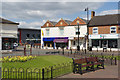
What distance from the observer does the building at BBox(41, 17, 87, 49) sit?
36500 mm

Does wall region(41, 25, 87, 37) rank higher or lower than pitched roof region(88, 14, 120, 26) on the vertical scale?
lower

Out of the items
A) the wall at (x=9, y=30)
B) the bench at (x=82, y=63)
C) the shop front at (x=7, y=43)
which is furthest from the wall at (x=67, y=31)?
the bench at (x=82, y=63)

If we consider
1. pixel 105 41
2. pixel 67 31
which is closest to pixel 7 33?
pixel 67 31

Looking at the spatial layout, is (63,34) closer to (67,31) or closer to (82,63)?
(67,31)

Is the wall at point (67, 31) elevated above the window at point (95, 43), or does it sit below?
above

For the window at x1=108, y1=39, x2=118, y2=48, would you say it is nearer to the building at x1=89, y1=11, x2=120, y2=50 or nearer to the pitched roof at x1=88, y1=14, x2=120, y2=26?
the building at x1=89, y1=11, x2=120, y2=50

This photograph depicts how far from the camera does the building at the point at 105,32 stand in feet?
106

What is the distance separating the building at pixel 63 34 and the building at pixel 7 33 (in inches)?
444

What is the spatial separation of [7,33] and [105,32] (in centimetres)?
2359

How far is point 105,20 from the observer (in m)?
35.3

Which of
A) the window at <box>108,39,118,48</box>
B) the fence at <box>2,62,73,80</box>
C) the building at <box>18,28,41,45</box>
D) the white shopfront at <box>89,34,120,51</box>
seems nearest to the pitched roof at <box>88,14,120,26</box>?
the white shopfront at <box>89,34,120,51</box>

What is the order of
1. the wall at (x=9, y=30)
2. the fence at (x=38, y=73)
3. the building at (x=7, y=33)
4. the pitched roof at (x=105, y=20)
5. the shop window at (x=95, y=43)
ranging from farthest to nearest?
the shop window at (x=95, y=43) < the pitched roof at (x=105, y=20) < the wall at (x=9, y=30) < the building at (x=7, y=33) < the fence at (x=38, y=73)

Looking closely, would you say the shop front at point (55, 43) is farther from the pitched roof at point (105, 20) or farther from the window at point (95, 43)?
the pitched roof at point (105, 20)

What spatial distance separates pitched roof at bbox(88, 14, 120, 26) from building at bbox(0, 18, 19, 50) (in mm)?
19607
